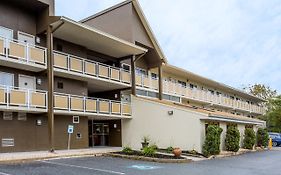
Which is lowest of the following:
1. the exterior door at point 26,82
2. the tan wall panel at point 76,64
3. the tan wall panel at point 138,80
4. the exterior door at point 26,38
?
the exterior door at point 26,82

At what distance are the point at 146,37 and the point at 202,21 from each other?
863 cm

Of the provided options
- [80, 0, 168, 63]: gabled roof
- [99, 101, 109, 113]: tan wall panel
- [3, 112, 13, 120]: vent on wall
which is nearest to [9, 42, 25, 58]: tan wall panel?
[3, 112, 13, 120]: vent on wall

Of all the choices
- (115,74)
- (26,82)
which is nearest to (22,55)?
(26,82)

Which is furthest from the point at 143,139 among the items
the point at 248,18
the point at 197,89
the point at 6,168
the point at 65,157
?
the point at 197,89

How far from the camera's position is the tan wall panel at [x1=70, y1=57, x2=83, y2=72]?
871 inches

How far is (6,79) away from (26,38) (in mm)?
2780

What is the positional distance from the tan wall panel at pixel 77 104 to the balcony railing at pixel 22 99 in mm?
2258

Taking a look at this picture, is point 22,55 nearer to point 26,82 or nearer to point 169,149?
point 26,82

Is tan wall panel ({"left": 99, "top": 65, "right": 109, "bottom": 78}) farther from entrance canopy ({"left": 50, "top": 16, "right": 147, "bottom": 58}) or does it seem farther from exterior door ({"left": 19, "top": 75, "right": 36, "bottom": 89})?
exterior door ({"left": 19, "top": 75, "right": 36, "bottom": 89})

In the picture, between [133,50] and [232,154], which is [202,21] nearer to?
[133,50]

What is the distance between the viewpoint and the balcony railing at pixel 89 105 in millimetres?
21094

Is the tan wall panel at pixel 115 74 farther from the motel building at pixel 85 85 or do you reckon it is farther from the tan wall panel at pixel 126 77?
the tan wall panel at pixel 126 77

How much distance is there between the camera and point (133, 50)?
88.8ft

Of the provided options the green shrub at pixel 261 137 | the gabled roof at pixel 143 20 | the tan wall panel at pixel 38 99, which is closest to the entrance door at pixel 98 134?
the gabled roof at pixel 143 20
